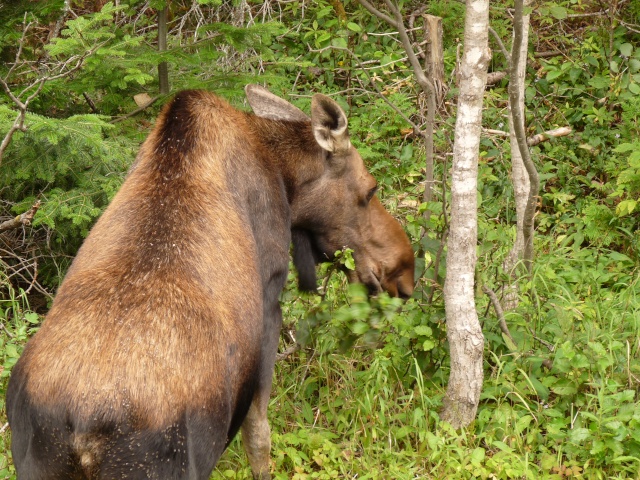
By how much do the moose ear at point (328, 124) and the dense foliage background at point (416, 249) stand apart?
3.26ft

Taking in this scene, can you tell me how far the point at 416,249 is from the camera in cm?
669

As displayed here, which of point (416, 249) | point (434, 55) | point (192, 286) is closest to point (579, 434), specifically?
point (416, 249)

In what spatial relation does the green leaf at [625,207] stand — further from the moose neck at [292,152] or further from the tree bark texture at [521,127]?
the moose neck at [292,152]

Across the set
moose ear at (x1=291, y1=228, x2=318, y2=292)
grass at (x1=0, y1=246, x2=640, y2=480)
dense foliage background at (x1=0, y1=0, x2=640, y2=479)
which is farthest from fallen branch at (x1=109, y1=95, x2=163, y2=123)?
moose ear at (x1=291, y1=228, x2=318, y2=292)

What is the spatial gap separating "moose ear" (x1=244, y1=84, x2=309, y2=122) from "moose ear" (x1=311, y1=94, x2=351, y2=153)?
1.14ft

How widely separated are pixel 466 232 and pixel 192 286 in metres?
2.35

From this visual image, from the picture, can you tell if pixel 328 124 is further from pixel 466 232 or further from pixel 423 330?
pixel 423 330

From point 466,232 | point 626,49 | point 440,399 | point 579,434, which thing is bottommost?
point 440,399

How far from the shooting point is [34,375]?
3.79 metres

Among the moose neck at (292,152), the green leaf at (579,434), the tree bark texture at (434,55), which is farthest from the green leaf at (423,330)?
the tree bark texture at (434,55)

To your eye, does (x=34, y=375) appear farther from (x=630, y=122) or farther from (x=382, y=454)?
(x=630, y=122)

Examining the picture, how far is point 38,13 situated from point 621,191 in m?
Answer: 5.80

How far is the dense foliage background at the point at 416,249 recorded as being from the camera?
228 inches

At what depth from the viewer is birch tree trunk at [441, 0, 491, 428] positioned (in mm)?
5652
